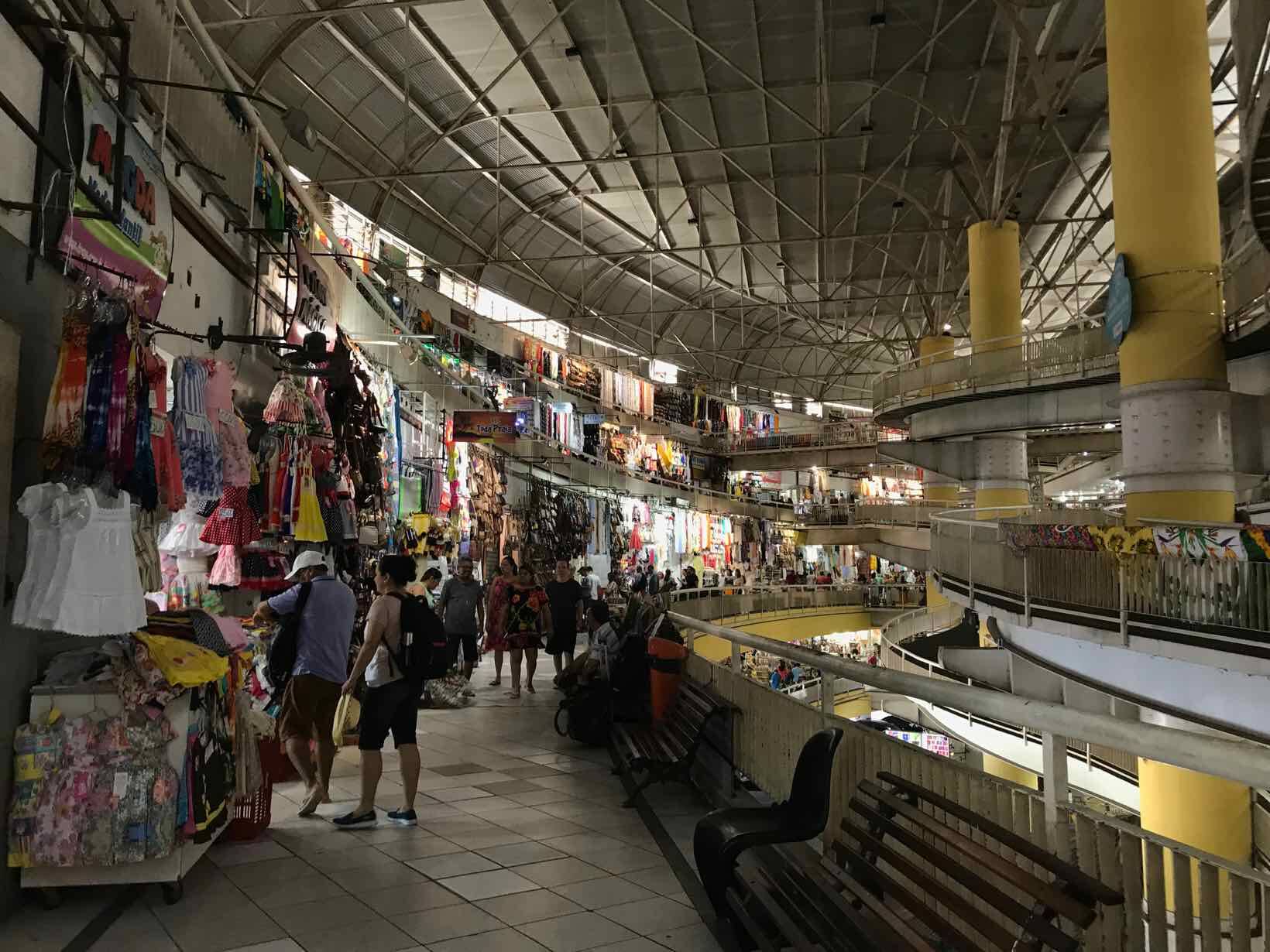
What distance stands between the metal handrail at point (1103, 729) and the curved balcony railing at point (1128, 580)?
7333mm

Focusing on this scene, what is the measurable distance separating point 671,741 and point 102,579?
11.6ft

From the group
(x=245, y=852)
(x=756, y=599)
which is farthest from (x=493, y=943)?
(x=756, y=599)

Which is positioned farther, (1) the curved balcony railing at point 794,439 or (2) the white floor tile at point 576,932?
(1) the curved balcony railing at point 794,439

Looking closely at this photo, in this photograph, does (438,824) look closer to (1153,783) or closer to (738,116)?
(1153,783)

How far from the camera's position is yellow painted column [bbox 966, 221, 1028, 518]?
2105 centimetres

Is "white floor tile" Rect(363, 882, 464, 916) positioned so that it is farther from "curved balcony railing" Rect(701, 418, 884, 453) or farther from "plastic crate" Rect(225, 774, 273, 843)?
"curved balcony railing" Rect(701, 418, 884, 453)

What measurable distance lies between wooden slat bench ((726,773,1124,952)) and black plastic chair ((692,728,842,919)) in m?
0.08

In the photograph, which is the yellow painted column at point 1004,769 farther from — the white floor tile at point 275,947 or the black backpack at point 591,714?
the white floor tile at point 275,947

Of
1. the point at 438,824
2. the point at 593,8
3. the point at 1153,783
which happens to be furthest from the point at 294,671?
the point at 593,8

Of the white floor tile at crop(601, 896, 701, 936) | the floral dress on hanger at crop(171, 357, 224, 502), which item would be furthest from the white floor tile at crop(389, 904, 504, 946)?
the floral dress on hanger at crop(171, 357, 224, 502)

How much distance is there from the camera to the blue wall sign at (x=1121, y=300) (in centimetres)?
1271

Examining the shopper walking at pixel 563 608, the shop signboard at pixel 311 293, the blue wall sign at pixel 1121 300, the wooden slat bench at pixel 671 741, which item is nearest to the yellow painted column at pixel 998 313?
the blue wall sign at pixel 1121 300

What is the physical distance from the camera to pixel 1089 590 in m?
10.9

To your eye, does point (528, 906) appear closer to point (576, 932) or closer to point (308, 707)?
point (576, 932)
